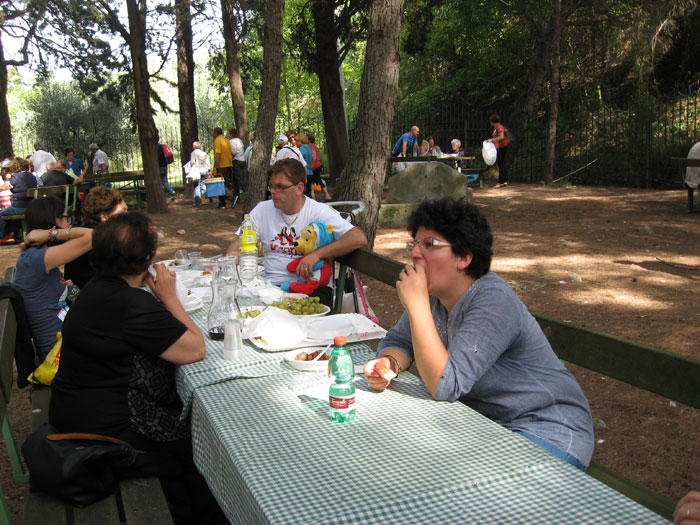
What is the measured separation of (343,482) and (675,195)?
14806 mm

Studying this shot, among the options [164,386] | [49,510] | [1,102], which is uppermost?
[1,102]

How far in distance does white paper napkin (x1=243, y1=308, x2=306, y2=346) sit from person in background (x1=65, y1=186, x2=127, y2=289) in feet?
6.90

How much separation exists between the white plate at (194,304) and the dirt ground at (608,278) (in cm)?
133

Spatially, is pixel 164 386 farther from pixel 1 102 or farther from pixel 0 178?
pixel 1 102

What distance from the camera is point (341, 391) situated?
212cm

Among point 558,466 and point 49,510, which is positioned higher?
point 558,466

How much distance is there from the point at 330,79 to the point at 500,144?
5.10 m

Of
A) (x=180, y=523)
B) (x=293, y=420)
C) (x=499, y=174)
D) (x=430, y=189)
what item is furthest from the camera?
(x=499, y=174)

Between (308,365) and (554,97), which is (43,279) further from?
(554,97)

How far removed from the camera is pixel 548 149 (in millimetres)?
17656

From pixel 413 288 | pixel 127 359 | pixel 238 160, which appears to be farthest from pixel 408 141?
pixel 413 288

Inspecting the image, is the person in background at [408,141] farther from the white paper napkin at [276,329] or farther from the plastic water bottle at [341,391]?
the plastic water bottle at [341,391]

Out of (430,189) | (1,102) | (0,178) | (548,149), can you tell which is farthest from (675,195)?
(1,102)

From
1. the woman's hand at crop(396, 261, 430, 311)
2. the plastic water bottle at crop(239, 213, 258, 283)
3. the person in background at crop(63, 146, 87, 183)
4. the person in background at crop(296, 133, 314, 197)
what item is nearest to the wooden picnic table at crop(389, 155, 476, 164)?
the person in background at crop(296, 133, 314, 197)
